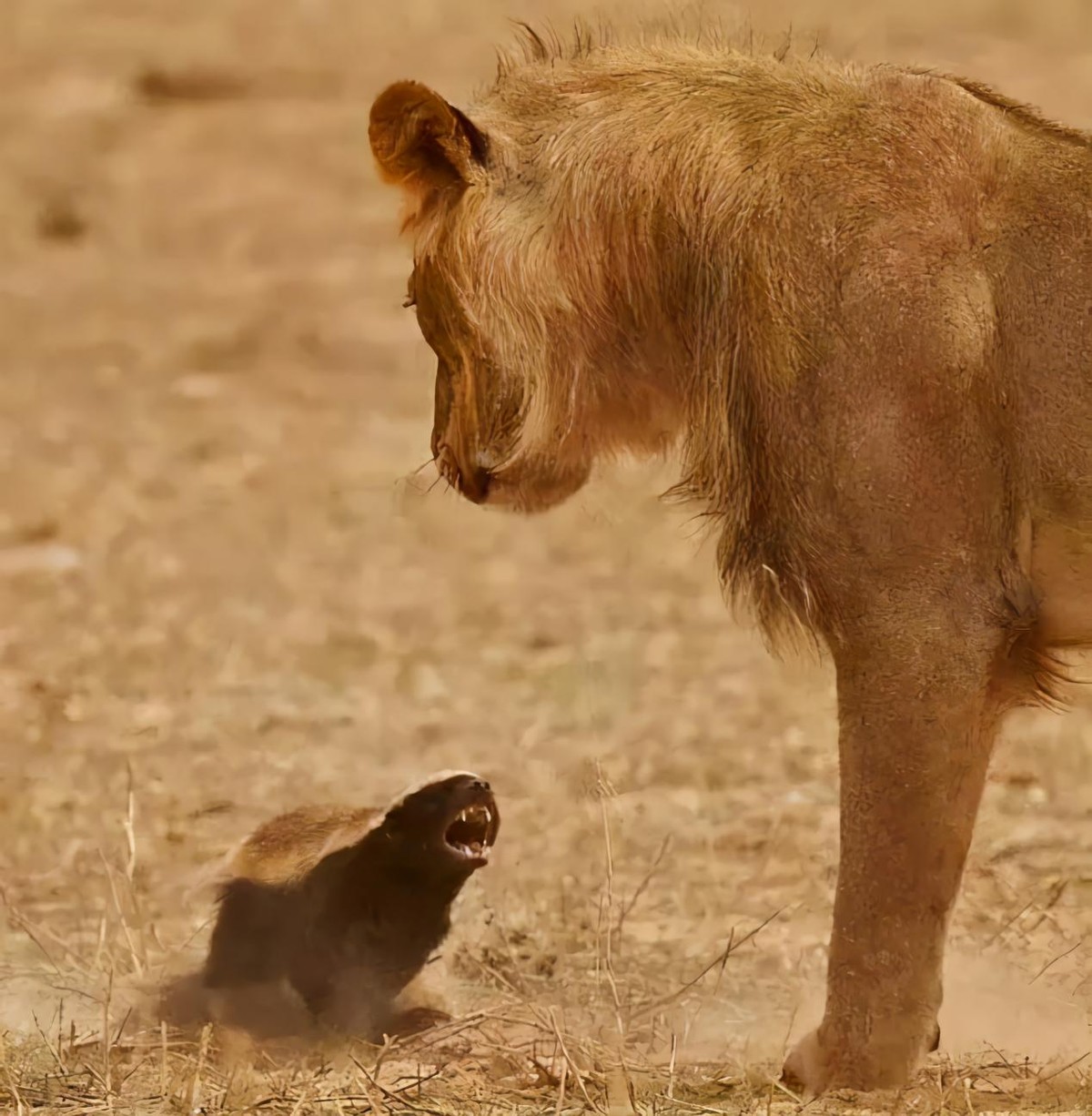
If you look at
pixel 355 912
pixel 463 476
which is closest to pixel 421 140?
pixel 463 476

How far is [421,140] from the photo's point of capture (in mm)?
3539

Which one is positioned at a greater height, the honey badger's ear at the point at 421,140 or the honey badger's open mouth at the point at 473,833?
the honey badger's ear at the point at 421,140

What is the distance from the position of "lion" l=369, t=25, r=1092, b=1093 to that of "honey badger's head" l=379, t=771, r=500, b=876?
0.98 metres

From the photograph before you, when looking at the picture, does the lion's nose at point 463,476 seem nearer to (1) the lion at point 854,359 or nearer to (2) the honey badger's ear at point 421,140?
(1) the lion at point 854,359

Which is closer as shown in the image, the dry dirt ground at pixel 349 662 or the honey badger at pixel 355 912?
the dry dirt ground at pixel 349 662

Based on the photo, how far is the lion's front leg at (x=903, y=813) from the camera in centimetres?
319

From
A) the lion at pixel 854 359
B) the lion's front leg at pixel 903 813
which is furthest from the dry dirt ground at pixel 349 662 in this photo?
the lion at pixel 854 359

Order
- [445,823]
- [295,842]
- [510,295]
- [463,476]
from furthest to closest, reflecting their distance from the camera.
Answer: [295,842]
[445,823]
[463,476]
[510,295]

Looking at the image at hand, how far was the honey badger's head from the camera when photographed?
420 cm

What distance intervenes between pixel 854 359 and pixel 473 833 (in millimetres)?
1617

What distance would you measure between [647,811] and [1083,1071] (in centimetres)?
224

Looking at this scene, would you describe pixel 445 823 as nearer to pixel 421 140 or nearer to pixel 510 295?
pixel 510 295

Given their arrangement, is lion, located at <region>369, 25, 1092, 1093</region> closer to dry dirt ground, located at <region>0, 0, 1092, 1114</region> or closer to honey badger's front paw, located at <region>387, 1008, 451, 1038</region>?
dry dirt ground, located at <region>0, 0, 1092, 1114</region>

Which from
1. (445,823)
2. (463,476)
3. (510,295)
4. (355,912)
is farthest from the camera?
(355,912)
